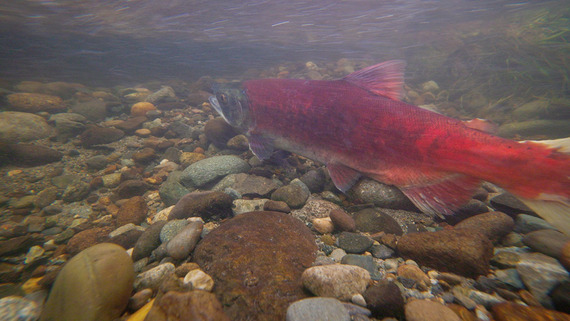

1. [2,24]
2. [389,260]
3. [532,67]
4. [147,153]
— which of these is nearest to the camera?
[389,260]

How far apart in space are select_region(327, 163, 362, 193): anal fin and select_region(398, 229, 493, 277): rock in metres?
0.95

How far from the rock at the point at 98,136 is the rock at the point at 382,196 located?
6024 millimetres

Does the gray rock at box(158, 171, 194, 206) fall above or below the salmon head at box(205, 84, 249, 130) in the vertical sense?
below

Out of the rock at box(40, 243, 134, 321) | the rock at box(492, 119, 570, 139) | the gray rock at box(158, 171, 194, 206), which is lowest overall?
the rock at box(492, 119, 570, 139)

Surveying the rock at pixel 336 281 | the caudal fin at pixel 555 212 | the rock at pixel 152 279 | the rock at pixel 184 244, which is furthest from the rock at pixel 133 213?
the caudal fin at pixel 555 212

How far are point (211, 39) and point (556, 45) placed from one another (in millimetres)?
24303

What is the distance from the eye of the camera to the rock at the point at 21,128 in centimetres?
450

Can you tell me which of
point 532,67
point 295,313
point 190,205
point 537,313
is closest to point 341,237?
point 295,313

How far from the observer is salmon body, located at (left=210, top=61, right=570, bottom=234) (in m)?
1.74

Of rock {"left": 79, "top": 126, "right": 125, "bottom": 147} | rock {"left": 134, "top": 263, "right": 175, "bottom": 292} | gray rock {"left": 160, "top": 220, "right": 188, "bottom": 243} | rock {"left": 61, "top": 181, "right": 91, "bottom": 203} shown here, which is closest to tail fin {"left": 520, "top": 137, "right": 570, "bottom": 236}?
rock {"left": 134, "top": 263, "right": 175, "bottom": 292}

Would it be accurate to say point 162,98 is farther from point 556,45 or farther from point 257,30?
point 257,30

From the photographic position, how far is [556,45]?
26.3 feet

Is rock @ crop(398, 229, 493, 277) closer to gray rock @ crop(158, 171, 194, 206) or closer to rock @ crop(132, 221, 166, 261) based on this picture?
rock @ crop(132, 221, 166, 261)

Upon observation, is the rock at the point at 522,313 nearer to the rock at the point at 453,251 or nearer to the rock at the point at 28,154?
the rock at the point at 453,251
